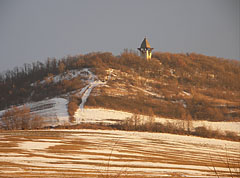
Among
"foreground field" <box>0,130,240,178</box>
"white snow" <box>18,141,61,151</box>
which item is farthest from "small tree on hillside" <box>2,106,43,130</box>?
"white snow" <box>18,141,61,151</box>

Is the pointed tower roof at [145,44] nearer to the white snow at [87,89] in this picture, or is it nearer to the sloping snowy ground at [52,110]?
the white snow at [87,89]

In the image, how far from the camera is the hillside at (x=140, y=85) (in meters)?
98.1

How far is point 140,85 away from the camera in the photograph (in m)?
118

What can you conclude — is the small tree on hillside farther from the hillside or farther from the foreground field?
the foreground field

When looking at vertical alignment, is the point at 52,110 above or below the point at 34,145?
above

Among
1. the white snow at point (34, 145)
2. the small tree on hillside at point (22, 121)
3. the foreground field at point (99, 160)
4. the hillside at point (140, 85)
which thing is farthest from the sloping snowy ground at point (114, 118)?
the white snow at point (34, 145)

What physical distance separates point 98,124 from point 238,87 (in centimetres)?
8621

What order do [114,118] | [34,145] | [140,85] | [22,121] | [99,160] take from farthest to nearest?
[140,85] < [114,118] < [22,121] < [34,145] < [99,160]

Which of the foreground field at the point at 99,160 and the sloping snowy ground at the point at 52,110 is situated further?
the sloping snowy ground at the point at 52,110

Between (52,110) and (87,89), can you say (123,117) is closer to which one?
(52,110)

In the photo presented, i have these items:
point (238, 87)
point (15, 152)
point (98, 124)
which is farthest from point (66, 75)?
point (15, 152)

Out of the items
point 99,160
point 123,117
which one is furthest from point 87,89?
point 99,160

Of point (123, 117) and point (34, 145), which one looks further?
point (123, 117)

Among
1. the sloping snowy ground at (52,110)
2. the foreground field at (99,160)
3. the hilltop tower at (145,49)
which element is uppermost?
the hilltop tower at (145,49)
